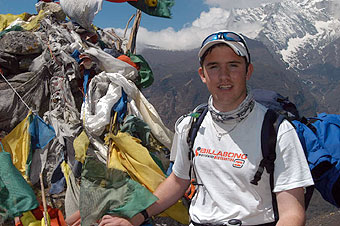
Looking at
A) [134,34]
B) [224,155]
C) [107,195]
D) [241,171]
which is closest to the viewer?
[241,171]

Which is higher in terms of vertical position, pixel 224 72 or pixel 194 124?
pixel 224 72

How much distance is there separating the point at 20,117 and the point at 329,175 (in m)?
6.54

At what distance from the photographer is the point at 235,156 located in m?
2.29

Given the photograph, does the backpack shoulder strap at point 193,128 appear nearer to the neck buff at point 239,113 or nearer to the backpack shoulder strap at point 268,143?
the neck buff at point 239,113

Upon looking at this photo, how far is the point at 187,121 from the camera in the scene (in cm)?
268

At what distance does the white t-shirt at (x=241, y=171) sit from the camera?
205cm

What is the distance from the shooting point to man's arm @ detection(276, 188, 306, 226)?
199 cm

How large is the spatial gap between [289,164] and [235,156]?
0.40 meters

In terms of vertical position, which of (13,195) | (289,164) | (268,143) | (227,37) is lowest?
(13,195)

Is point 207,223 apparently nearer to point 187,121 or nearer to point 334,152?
point 187,121

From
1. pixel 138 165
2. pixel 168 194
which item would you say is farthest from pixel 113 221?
pixel 138 165

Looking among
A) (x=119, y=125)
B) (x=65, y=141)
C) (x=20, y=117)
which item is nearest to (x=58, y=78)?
(x=20, y=117)

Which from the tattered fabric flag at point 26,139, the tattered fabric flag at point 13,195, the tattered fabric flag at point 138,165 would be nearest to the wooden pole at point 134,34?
the tattered fabric flag at point 26,139

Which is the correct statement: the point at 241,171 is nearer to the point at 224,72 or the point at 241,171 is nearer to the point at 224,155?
the point at 224,155
